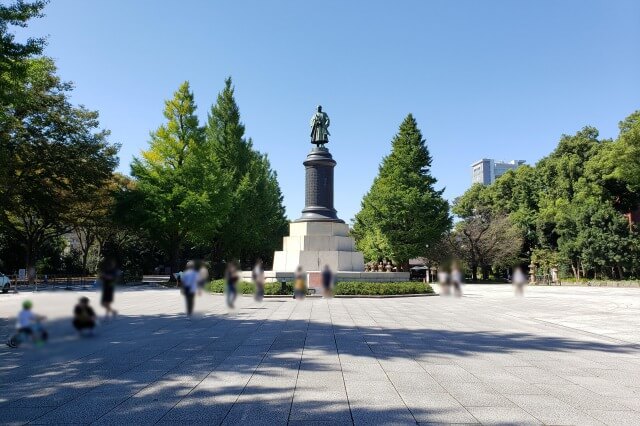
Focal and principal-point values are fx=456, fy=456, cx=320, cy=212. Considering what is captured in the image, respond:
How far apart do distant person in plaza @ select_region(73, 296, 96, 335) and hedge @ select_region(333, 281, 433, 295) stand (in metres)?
7.63

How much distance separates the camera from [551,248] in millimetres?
7824

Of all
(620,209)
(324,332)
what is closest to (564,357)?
(324,332)

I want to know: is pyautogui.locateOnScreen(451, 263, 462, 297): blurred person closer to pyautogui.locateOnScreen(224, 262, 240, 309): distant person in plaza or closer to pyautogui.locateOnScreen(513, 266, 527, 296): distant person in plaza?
pyautogui.locateOnScreen(513, 266, 527, 296): distant person in plaza

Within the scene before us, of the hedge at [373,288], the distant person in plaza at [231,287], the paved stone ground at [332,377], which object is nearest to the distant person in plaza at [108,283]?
the distant person in plaza at [231,287]

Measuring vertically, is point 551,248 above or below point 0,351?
above

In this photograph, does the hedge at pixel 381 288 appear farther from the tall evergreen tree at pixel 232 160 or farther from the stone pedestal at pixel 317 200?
the stone pedestal at pixel 317 200

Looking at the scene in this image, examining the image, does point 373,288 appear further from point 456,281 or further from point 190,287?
point 190,287

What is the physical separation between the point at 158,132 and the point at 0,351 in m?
26.4

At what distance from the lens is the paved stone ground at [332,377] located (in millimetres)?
15609

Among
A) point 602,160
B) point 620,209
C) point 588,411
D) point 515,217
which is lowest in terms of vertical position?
point 588,411

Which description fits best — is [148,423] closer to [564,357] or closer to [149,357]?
[149,357]

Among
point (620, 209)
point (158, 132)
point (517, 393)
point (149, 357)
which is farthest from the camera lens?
point (620, 209)

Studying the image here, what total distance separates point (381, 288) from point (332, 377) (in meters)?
9.77

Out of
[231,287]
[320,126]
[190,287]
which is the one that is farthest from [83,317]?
[320,126]
